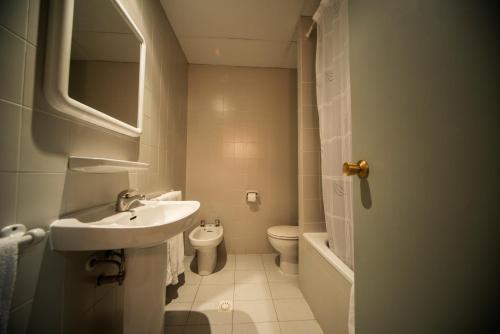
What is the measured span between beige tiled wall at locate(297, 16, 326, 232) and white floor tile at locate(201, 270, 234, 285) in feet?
2.70

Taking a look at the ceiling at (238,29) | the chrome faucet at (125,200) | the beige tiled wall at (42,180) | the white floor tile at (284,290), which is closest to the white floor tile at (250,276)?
the white floor tile at (284,290)

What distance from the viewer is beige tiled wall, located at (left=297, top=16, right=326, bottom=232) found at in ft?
4.77

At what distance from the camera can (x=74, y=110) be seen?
59 cm

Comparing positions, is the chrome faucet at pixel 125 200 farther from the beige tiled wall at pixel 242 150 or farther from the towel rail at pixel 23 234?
the beige tiled wall at pixel 242 150

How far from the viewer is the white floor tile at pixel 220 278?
1551 millimetres

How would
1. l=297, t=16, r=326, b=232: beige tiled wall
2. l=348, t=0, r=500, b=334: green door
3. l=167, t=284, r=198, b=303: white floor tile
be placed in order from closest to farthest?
l=348, t=0, r=500, b=334: green door
l=167, t=284, r=198, b=303: white floor tile
l=297, t=16, r=326, b=232: beige tiled wall

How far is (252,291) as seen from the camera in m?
1.43

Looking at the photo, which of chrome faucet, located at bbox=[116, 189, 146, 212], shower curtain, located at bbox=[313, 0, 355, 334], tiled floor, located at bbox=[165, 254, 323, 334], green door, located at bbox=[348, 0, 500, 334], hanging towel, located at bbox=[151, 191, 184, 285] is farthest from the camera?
hanging towel, located at bbox=[151, 191, 184, 285]

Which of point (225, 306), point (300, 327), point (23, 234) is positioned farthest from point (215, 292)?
point (23, 234)

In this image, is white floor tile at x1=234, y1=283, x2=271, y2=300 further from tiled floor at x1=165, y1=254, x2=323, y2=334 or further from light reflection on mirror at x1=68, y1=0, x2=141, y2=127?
light reflection on mirror at x1=68, y1=0, x2=141, y2=127

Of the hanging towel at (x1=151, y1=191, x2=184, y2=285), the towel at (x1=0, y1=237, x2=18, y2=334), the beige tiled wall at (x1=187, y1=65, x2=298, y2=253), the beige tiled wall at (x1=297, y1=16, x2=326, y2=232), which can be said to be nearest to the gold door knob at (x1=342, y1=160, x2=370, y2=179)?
the towel at (x1=0, y1=237, x2=18, y2=334)

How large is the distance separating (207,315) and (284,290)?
0.64 meters

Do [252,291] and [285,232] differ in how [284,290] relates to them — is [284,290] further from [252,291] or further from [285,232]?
[285,232]

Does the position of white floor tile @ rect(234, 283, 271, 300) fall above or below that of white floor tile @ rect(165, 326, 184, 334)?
above
